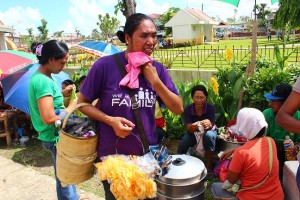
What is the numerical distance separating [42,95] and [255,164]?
1727mm

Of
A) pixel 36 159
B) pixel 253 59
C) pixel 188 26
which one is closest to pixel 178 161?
pixel 253 59

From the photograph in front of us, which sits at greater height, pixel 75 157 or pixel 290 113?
pixel 290 113

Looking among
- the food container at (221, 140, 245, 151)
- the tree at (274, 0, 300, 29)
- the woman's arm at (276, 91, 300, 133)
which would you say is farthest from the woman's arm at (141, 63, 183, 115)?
the tree at (274, 0, 300, 29)

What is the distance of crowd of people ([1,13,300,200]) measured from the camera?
1.62 m

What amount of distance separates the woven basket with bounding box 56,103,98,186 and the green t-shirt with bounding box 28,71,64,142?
0.52 m

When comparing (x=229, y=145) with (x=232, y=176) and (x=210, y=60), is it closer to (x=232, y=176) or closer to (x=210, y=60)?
(x=232, y=176)

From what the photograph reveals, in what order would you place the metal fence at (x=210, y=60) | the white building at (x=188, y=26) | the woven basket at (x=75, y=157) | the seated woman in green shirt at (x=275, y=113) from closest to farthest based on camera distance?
the woven basket at (x=75, y=157) < the seated woman in green shirt at (x=275, y=113) < the metal fence at (x=210, y=60) < the white building at (x=188, y=26)

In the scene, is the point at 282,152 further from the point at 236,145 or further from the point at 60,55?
the point at 60,55

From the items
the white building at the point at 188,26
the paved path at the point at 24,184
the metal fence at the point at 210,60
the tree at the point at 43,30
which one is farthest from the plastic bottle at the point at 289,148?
the tree at the point at 43,30

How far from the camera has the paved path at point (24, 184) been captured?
3527mm

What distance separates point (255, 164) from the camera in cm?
215

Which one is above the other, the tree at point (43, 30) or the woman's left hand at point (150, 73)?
the tree at point (43, 30)

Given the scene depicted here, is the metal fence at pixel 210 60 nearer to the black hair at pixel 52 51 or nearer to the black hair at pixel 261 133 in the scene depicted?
the black hair at pixel 261 133

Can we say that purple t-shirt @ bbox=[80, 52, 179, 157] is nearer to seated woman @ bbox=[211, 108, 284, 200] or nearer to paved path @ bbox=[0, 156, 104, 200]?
seated woman @ bbox=[211, 108, 284, 200]
